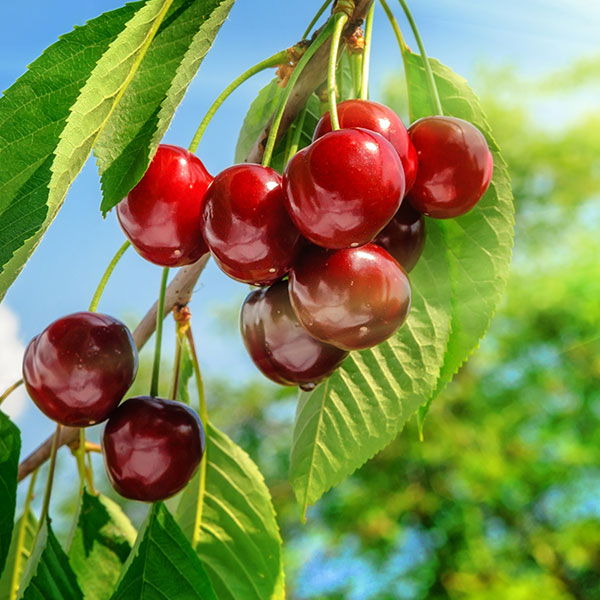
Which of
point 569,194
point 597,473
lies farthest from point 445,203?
point 569,194

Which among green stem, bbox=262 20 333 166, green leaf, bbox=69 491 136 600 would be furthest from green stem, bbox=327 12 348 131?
green leaf, bbox=69 491 136 600

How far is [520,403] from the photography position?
260 inches

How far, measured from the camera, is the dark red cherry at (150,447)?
69 cm

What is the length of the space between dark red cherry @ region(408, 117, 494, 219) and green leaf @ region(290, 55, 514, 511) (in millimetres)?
89

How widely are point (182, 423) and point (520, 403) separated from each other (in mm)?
6189

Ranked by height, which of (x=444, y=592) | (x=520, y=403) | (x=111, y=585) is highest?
(x=111, y=585)

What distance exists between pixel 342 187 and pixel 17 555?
663 mm

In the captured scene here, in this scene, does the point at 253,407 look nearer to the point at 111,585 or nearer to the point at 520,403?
the point at 520,403

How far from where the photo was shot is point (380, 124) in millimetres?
578

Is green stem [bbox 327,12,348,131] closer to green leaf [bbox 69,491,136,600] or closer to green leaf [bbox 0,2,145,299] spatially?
green leaf [bbox 0,2,145,299]

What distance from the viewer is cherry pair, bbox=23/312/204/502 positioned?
2.19ft

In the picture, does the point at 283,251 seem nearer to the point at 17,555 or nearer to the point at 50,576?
the point at 50,576

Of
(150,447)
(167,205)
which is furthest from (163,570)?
(167,205)

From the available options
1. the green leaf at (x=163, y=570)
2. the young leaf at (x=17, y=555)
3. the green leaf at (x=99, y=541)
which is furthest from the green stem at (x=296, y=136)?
the young leaf at (x=17, y=555)
